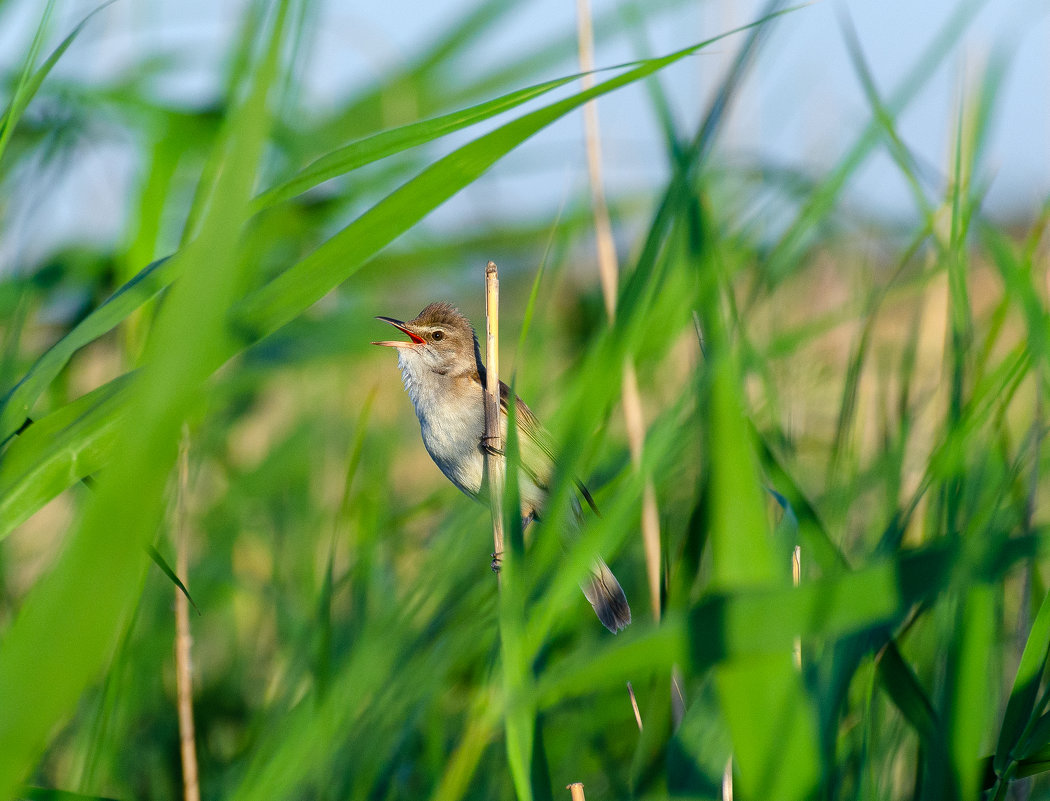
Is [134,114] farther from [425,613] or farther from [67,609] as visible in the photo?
[67,609]

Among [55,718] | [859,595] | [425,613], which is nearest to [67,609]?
[55,718]

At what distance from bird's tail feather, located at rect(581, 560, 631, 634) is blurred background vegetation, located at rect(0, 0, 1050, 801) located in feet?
0.22

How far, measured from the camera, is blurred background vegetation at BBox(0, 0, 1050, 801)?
75 cm

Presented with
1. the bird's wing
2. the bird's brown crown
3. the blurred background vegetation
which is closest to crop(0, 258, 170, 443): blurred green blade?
the blurred background vegetation

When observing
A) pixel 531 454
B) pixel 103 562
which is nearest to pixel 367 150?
pixel 103 562

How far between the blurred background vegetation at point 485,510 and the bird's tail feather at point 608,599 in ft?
0.22

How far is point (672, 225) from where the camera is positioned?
1.05m

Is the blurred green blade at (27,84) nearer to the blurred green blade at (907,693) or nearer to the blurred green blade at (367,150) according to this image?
the blurred green blade at (367,150)

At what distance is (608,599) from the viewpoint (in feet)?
5.40

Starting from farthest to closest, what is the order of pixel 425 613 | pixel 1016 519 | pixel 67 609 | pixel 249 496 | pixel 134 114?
pixel 249 496
pixel 134 114
pixel 425 613
pixel 1016 519
pixel 67 609

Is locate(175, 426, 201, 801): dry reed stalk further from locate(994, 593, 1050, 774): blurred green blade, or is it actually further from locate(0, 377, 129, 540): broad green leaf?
locate(994, 593, 1050, 774): blurred green blade

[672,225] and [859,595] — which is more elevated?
[672,225]

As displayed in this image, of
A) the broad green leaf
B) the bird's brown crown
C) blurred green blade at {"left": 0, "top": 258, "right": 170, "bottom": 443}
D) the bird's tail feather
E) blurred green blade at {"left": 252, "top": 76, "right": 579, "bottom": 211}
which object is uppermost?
the bird's brown crown

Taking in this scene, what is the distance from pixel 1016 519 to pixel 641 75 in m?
1.07
